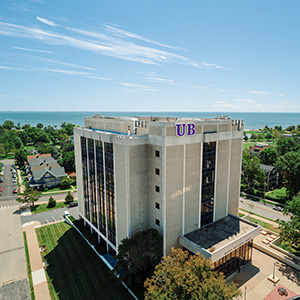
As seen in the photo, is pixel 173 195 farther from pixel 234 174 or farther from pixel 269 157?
pixel 269 157

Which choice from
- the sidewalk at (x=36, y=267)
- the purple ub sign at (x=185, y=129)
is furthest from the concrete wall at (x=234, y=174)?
the sidewalk at (x=36, y=267)

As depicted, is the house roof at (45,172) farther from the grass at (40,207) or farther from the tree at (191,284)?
the tree at (191,284)

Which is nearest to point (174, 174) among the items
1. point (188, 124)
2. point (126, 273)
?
point (188, 124)

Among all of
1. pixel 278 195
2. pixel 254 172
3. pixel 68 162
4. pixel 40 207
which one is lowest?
pixel 40 207

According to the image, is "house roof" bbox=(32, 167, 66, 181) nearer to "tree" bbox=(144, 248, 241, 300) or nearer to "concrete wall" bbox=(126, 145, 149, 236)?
"concrete wall" bbox=(126, 145, 149, 236)

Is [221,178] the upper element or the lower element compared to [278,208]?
upper

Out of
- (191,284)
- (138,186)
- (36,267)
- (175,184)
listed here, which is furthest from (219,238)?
(36,267)
